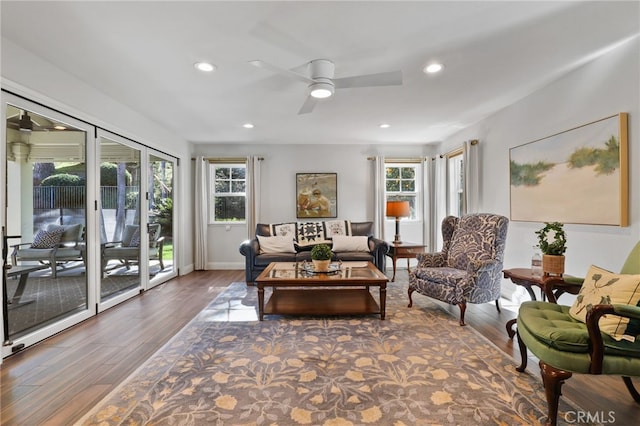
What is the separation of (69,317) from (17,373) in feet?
2.97

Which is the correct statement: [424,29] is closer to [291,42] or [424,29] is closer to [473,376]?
[291,42]

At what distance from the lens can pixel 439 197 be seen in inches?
224

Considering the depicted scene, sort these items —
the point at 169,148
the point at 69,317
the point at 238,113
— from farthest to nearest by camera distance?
the point at 169,148
the point at 238,113
the point at 69,317

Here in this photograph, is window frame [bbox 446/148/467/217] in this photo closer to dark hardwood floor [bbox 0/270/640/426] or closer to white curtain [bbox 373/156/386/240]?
white curtain [bbox 373/156/386/240]

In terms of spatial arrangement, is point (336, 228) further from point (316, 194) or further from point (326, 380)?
point (326, 380)

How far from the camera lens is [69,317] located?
296 cm

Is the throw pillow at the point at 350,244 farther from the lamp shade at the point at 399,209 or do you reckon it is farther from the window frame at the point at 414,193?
the window frame at the point at 414,193

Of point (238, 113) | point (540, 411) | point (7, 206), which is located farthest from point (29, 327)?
point (540, 411)

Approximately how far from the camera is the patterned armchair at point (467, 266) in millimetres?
3025

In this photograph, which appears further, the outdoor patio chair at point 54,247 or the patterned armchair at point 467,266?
the patterned armchair at point 467,266

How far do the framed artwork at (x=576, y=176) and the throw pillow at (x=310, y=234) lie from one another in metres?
2.86

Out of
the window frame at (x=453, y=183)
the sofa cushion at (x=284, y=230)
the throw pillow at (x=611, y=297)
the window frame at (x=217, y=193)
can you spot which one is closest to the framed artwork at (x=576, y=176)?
the throw pillow at (x=611, y=297)

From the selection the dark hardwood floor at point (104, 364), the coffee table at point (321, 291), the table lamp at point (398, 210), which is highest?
the table lamp at point (398, 210)

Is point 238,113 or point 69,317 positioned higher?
point 238,113
